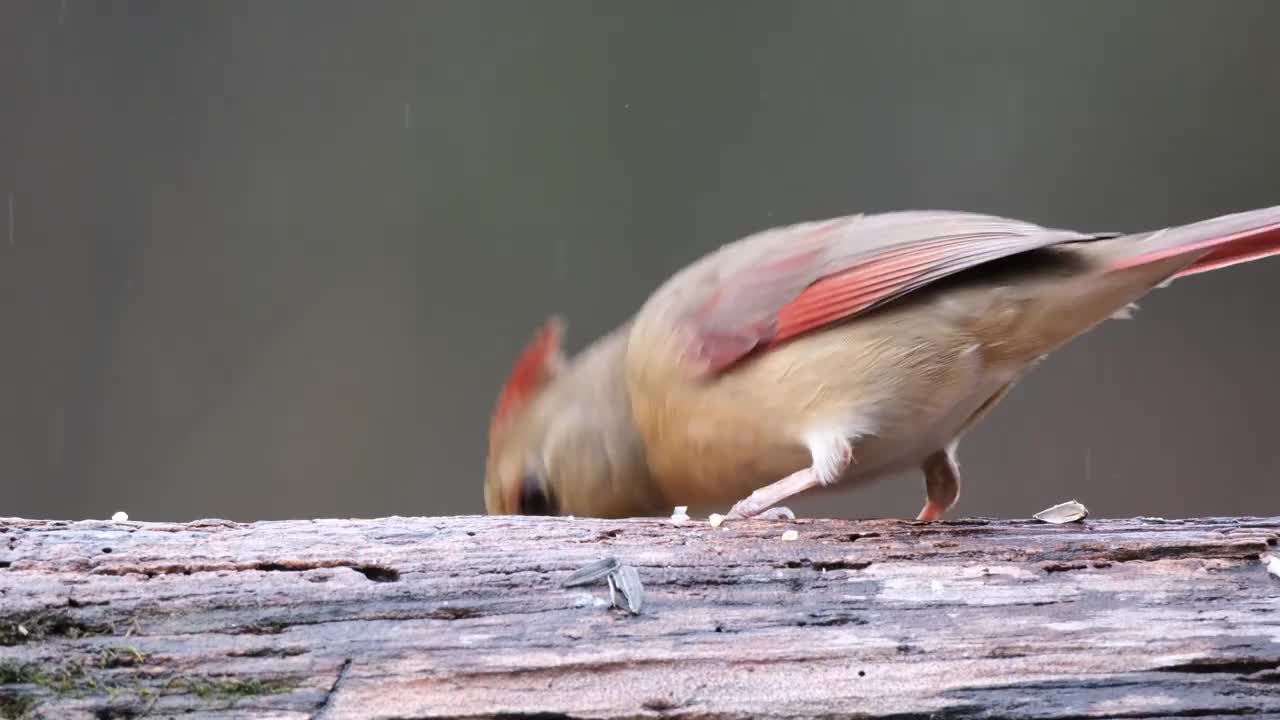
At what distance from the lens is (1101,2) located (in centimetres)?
614

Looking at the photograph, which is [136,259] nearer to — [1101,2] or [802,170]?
[802,170]

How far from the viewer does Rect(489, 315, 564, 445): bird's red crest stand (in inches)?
147

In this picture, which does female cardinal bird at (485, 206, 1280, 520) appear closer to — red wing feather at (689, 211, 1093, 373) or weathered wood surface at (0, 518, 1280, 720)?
red wing feather at (689, 211, 1093, 373)

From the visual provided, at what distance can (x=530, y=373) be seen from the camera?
12.4 ft

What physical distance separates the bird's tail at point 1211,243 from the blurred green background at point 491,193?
8.96 feet

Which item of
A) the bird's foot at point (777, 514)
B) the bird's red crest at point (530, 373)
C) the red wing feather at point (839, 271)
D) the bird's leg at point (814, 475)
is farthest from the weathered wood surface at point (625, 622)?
the bird's red crest at point (530, 373)

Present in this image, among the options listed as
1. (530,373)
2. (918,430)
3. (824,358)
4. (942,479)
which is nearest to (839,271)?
(824,358)

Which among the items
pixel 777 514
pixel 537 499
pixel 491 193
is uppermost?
pixel 491 193

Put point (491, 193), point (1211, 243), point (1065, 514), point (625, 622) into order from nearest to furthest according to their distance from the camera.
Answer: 1. point (625, 622)
2. point (1065, 514)
3. point (1211, 243)
4. point (491, 193)

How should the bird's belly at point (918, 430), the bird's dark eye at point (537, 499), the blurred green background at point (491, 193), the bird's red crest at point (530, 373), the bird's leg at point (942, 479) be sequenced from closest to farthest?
the bird's belly at point (918, 430) < the bird's leg at point (942, 479) < the bird's dark eye at point (537, 499) < the bird's red crest at point (530, 373) < the blurred green background at point (491, 193)

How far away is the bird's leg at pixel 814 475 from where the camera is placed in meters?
3.08

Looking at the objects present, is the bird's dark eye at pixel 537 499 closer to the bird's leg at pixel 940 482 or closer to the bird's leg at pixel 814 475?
the bird's leg at pixel 814 475

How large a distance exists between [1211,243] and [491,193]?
3.71 metres

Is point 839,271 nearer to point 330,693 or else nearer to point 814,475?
point 814,475
